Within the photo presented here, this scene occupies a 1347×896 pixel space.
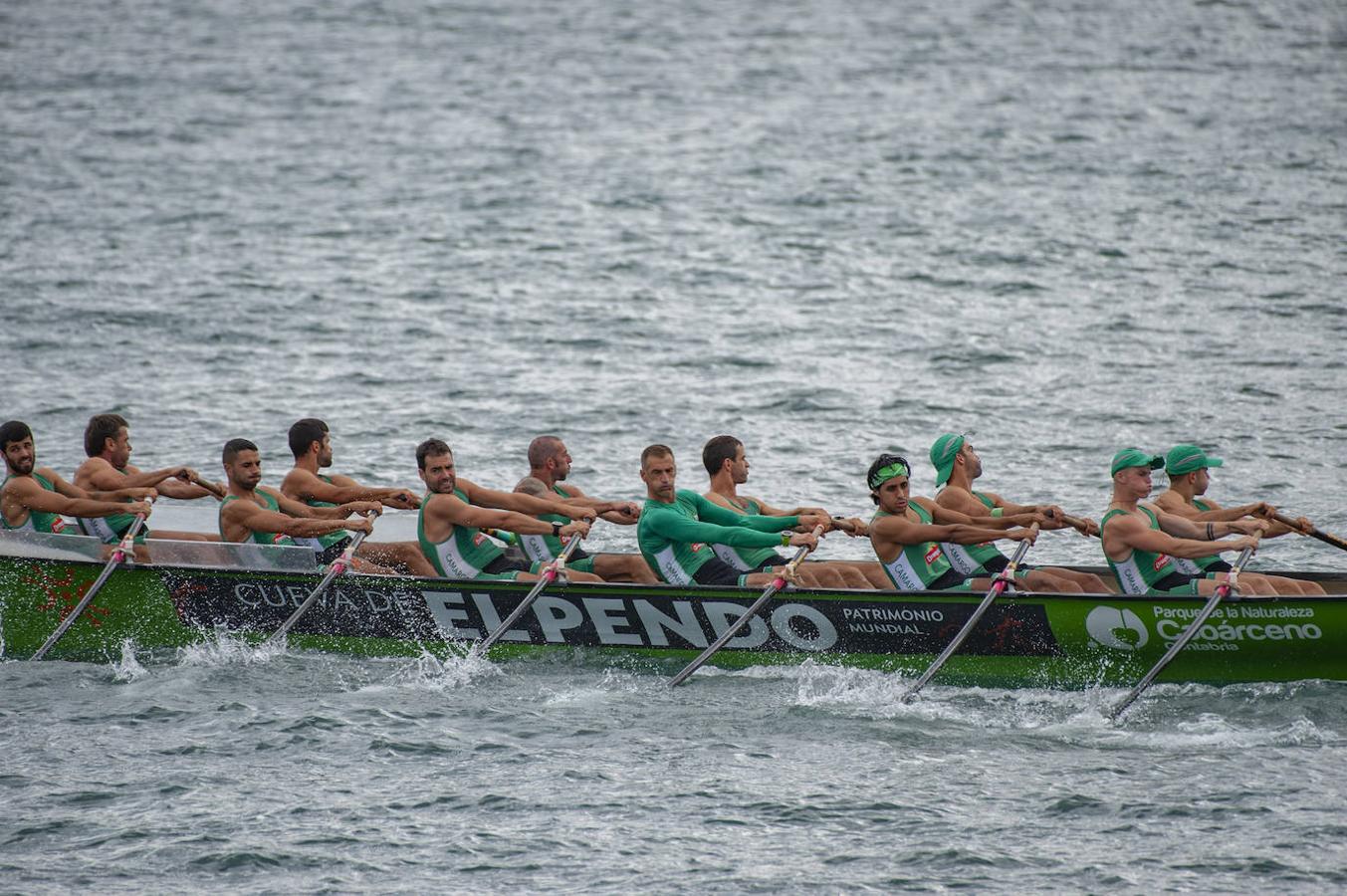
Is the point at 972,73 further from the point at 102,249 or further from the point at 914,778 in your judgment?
the point at 914,778

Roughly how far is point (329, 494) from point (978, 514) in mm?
5865

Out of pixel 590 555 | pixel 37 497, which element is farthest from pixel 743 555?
pixel 37 497

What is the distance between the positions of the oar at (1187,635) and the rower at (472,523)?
4.52 m

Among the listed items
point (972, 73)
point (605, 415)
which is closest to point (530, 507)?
point (605, 415)

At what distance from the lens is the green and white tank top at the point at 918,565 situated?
15.0 m

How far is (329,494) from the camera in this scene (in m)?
16.5

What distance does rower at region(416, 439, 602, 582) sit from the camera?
50.7ft

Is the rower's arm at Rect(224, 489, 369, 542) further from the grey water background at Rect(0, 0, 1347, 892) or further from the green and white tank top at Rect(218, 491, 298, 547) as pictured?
the grey water background at Rect(0, 0, 1347, 892)

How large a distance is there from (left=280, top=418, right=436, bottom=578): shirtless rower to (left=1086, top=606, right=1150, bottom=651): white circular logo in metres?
5.92

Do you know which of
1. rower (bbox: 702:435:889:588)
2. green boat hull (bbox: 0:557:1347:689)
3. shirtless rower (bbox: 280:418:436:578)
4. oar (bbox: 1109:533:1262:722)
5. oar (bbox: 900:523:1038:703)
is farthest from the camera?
shirtless rower (bbox: 280:418:436:578)

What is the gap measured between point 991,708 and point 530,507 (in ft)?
14.6

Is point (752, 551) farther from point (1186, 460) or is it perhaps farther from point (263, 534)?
point (263, 534)

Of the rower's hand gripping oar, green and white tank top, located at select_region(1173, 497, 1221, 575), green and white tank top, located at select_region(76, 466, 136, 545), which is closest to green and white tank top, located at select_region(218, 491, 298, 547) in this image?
the rower's hand gripping oar

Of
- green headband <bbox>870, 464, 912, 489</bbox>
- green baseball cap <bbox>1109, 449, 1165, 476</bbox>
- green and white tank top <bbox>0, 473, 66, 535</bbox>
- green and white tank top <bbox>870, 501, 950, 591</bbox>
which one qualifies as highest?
green baseball cap <bbox>1109, 449, 1165, 476</bbox>
